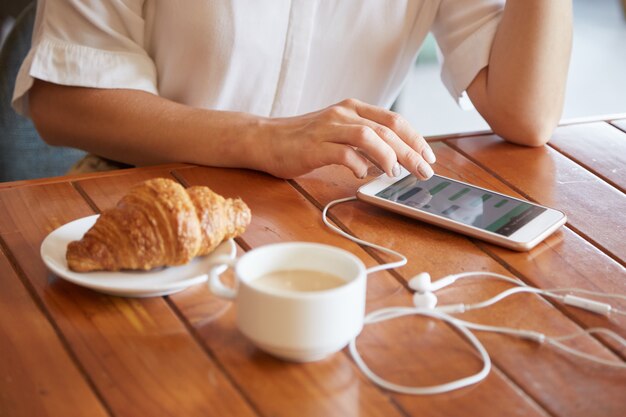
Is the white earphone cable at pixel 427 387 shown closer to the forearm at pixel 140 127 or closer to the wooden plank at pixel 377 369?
the wooden plank at pixel 377 369

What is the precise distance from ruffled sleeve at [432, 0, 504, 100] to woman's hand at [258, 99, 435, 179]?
1.11 feet

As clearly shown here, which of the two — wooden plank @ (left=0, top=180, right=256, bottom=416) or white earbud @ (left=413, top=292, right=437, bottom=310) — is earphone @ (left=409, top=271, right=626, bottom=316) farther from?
wooden plank @ (left=0, top=180, right=256, bottom=416)

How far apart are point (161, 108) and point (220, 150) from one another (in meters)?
0.15

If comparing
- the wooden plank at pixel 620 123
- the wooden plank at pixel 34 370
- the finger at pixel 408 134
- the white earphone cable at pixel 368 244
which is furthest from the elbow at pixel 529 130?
the wooden plank at pixel 34 370

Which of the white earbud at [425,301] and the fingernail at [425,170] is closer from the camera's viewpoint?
the white earbud at [425,301]

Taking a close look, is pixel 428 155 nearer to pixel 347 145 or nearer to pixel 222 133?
pixel 347 145

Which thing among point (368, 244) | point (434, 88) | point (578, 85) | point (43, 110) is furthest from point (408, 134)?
point (578, 85)

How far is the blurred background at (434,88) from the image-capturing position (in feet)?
5.25

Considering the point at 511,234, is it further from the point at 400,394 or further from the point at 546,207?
the point at 400,394

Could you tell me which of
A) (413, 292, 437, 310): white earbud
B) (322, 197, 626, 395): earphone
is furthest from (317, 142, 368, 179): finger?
(413, 292, 437, 310): white earbud

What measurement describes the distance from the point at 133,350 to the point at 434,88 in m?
3.08

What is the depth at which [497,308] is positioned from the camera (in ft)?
2.71

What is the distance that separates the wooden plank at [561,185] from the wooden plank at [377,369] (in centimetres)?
29

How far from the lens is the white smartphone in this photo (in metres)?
0.96
